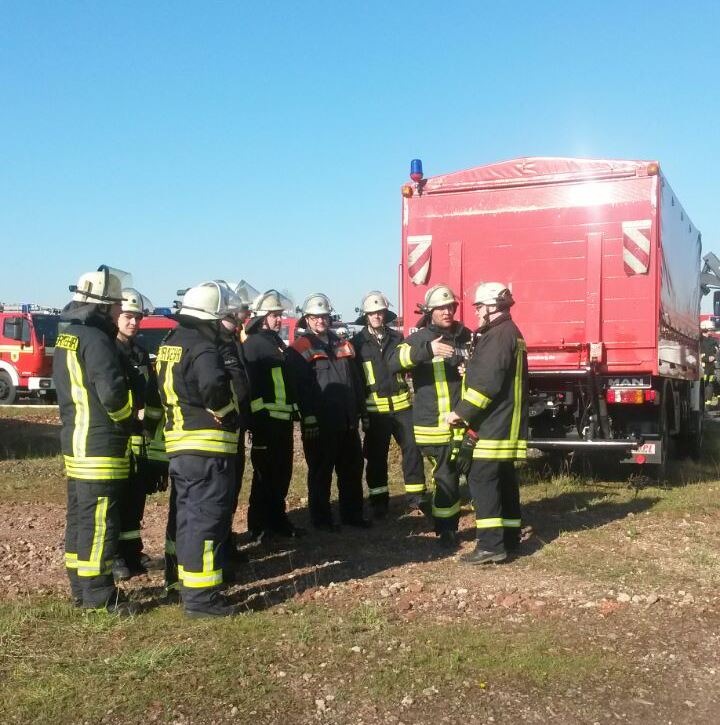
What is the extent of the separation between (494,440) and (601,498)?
2827 millimetres

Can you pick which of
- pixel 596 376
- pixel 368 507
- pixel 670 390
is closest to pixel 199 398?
pixel 368 507

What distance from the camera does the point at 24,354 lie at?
19047 millimetres

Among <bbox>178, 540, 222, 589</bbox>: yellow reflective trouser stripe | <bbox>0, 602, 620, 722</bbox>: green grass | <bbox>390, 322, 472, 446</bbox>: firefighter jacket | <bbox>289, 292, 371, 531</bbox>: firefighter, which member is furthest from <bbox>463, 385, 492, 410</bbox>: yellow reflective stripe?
<bbox>178, 540, 222, 589</bbox>: yellow reflective trouser stripe

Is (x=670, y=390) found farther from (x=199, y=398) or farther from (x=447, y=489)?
(x=199, y=398)

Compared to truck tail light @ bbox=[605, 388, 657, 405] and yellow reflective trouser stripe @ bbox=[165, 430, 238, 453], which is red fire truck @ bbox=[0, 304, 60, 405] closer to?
truck tail light @ bbox=[605, 388, 657, 405]

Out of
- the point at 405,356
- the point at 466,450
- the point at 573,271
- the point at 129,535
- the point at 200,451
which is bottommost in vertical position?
the point at 129,535

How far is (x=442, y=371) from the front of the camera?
21.1 feet

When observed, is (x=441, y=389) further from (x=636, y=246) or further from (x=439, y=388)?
(x=636, y=246)

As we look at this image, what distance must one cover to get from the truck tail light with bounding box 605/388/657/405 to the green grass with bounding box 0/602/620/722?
156 inches

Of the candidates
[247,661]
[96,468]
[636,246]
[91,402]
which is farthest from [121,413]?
[636,246]

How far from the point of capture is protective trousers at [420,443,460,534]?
619 cm

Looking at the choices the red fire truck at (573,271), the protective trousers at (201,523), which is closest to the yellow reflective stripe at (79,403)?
the protective trousers at (201,523)

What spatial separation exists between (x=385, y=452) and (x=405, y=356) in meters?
1.36

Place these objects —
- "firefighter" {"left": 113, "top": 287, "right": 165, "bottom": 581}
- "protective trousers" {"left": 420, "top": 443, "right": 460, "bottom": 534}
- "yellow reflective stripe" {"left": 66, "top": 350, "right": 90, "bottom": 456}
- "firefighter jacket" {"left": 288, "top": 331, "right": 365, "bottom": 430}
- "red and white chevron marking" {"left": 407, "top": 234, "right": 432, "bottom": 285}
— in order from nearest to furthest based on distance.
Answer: "yellow reflective stripe" {"left": 66, "top": 350, "right": 90, "bottom": 456} → "firefighter" {"left": 113, "top": 287, "right": 165, "bottom": 581} → "protective trousers" {"left": 420, "top": 443, "right": 460, "bottom": 534} → "firefighter jacket" {"left": 288, "top": 331, "right": 365, "bottom": 430} → "red and white chevron marking" {"left": 407, "top": 234, "right": 432, "bottom": 285}
